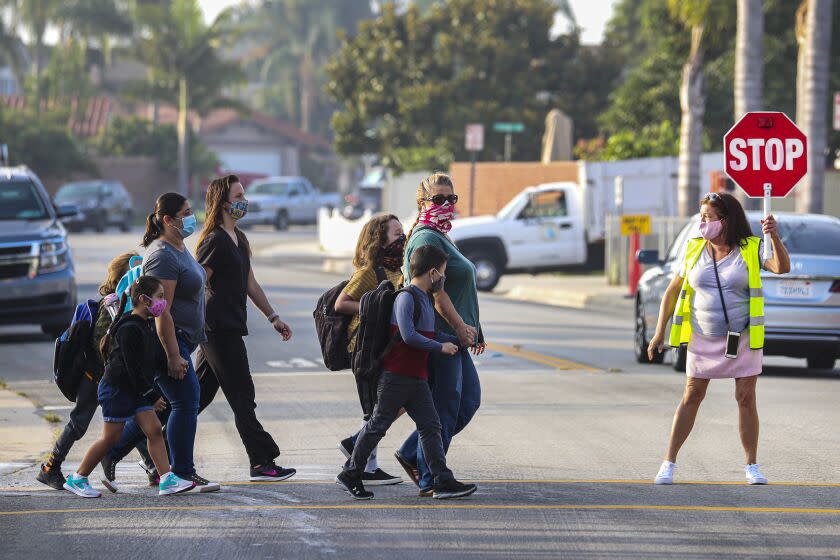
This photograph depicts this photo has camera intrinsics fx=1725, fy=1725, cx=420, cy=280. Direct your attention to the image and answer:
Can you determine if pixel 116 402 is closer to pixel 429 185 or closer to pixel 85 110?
pixel 429 185

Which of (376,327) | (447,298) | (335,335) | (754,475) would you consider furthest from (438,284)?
(754,475)

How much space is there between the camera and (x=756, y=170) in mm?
25312

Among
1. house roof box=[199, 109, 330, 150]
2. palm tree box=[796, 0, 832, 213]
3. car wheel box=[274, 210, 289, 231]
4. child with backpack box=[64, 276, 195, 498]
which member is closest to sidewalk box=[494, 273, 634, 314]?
palm tree box=[796, 0, 832, 213]

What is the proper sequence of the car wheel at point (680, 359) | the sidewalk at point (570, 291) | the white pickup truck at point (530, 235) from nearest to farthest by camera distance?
1. the car wheel at point (680, 359)
2. the sidewalk at point (570, 291)
3. the white pickup truck at point (530, 235)

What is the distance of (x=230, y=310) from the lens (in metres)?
9.90

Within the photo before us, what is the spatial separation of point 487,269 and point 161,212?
21.3m

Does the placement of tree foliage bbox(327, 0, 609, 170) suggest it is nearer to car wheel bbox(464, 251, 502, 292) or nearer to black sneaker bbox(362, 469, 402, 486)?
car wheel bbox(464, 251, 502, 292)

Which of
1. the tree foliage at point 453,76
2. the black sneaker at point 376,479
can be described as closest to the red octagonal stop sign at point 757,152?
the black sneaker at point 376,479

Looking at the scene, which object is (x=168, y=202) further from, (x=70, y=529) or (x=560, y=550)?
(x=560, y=550)

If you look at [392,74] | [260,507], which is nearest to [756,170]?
[260,507]

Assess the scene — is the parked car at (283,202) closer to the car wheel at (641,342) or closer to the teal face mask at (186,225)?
the car wheel at (641,342)

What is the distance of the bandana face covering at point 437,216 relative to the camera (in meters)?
9.41

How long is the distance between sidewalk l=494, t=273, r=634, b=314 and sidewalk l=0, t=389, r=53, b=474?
13273mm

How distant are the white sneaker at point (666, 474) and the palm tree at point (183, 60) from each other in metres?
62.5
